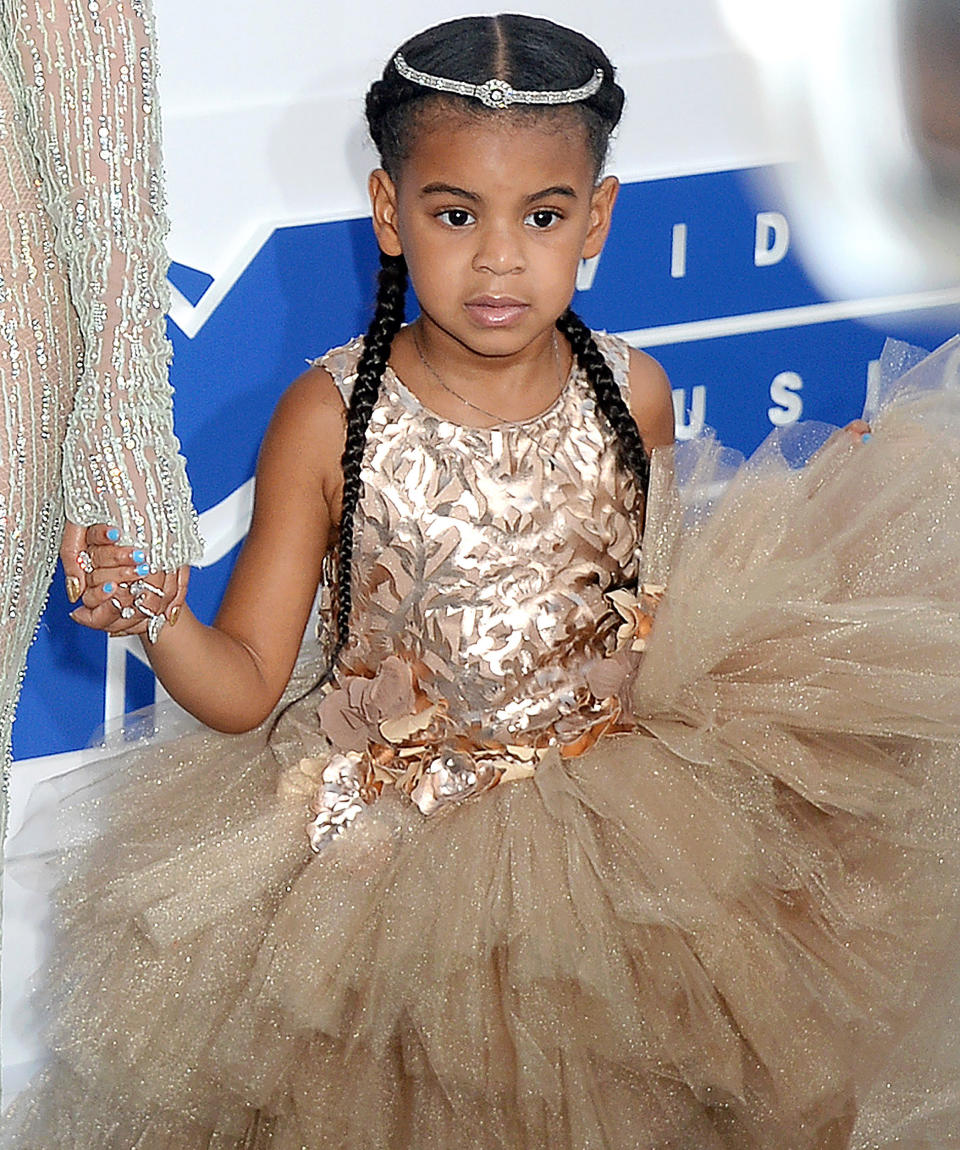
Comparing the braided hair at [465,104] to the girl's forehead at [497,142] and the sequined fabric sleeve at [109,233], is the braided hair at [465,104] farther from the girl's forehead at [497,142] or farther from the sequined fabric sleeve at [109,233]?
the sequined fabric sleeve at [109,233]

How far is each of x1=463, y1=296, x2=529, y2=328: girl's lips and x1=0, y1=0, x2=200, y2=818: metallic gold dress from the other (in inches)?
13.6

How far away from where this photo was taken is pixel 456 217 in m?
1.39

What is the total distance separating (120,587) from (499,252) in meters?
0.45

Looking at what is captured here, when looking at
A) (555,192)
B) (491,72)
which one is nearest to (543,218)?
(555,192)

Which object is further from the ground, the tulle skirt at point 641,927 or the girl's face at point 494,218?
the girl's face at point 494,218

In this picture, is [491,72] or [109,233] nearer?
[109,233]

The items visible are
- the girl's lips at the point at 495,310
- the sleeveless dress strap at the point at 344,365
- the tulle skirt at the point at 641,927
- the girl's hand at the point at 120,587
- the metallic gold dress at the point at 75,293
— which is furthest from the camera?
the sleeveless dress strap at the point at 344,365

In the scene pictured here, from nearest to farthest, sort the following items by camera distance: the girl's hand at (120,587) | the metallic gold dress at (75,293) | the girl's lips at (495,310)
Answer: the metallic gold dress at (75,293) → the girl's hand at (120,587) → the girl's lips at (495,310)

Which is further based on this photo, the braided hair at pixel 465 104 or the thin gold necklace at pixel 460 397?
the thin gold necklace at pixel 460 397

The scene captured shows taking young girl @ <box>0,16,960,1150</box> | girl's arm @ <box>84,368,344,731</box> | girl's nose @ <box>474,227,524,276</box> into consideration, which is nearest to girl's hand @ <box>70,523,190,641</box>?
young girl @ <box>0,16,960,1150</box>

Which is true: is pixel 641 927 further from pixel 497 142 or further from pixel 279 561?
pixel 497 142

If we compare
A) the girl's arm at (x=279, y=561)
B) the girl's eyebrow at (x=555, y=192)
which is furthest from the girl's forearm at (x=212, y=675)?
the girl's eyebrow at (x=555, y=192)

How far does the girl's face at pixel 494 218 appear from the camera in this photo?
1368 millimetres

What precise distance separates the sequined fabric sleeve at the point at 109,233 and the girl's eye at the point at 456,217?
33 centimetres
